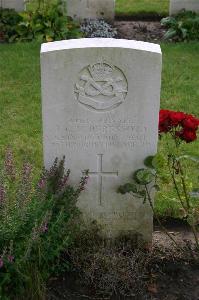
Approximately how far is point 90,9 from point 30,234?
23.9ft

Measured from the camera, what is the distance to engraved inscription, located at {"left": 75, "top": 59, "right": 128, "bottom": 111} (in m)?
4.07

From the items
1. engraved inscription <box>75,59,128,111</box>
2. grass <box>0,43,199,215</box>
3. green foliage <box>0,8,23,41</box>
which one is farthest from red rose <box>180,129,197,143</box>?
green foliage <box>0,8,23,41</box>

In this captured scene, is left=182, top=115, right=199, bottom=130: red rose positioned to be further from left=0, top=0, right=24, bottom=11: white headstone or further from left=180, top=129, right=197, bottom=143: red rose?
left=0, top=0, right=24, bottom=11: white headstone

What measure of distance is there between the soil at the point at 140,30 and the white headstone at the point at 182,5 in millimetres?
348

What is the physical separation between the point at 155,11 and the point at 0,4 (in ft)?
9.26

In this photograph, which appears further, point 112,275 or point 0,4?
point 0,4

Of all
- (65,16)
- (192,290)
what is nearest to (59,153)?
(192,290)

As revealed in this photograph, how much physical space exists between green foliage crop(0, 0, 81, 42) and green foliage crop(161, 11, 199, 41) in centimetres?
148

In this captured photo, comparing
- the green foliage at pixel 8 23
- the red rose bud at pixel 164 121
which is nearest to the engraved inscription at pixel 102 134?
the red rose bud at pixel 164 121

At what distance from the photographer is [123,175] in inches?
173

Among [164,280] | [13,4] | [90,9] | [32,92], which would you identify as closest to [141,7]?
[90,9]

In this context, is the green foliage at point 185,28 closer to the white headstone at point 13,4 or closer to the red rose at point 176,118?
the white headstone at point 13,4

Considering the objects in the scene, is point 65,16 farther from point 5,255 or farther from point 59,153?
point 5,255

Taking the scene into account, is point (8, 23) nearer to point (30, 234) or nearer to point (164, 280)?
point (164, 280)
